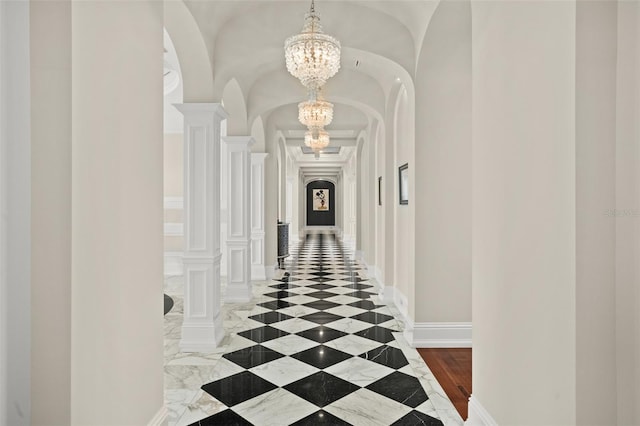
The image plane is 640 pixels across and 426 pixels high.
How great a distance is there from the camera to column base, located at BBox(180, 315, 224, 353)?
4.12 metres

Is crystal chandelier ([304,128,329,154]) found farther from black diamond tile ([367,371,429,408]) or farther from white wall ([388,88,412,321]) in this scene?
black diamond tile ([367,371,429,408])

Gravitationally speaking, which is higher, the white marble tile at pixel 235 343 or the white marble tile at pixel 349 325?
the white marble tile at pixel 349 325

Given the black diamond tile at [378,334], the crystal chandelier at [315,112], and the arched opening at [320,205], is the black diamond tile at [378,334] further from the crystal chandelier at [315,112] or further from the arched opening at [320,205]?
the arched opening at [320,205]

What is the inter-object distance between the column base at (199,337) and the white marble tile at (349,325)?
4.69 ft

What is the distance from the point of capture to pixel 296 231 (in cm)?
1844

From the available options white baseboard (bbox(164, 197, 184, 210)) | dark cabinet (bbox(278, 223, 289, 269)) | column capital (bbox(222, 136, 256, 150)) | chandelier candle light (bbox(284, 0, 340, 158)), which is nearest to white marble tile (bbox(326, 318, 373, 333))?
chandelier candle light (bbox(284, 0, 340, 158))

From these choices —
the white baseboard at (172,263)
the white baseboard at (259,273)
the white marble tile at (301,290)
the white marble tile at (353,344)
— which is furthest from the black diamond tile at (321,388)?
the white baseboard at (172,263)

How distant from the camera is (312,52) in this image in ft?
10.9

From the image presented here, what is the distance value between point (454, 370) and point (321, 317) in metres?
2.09

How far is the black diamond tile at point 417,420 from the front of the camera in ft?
8.55
